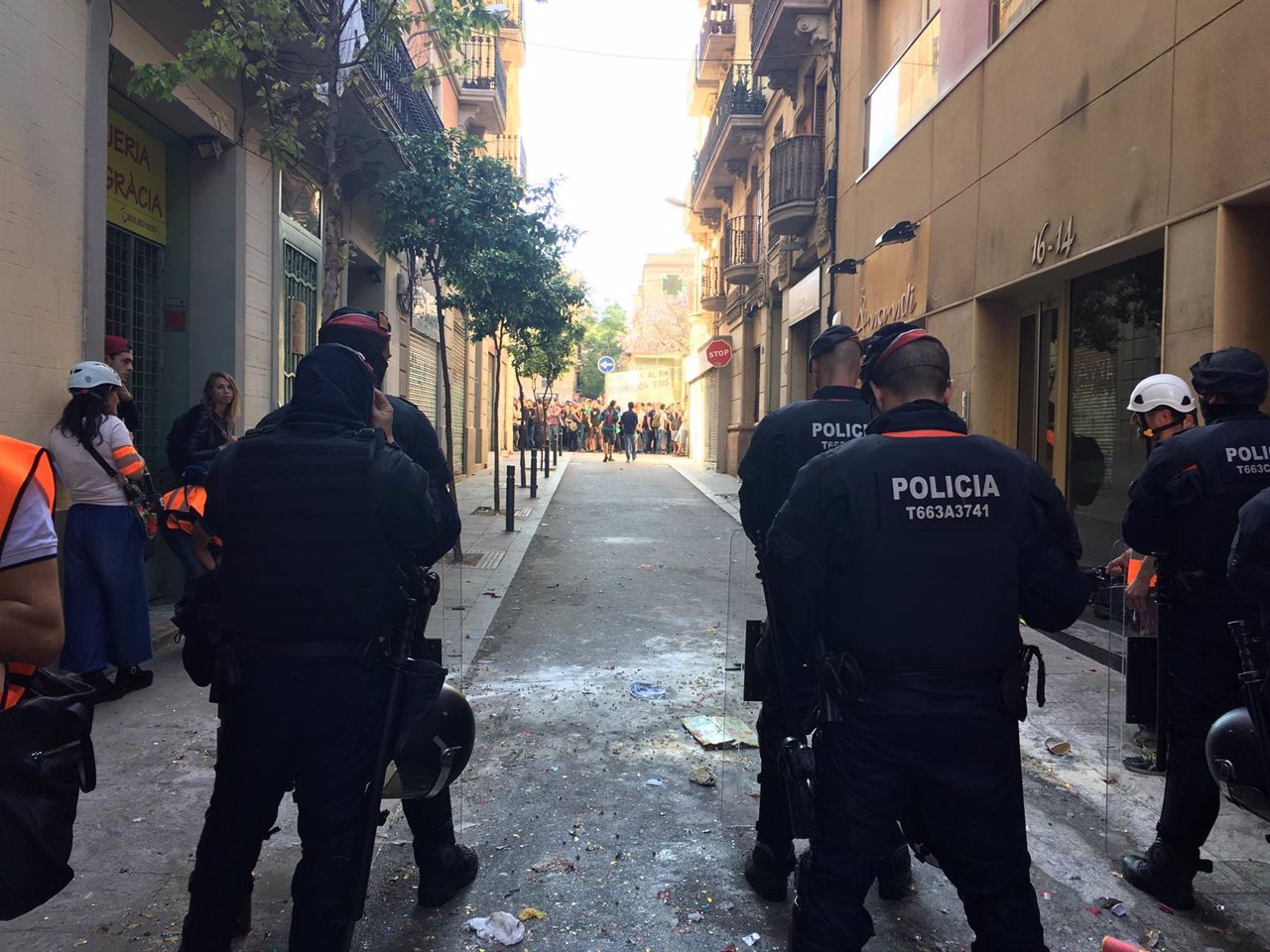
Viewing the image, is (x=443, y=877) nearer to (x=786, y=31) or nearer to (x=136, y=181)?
(x=136, y=181)

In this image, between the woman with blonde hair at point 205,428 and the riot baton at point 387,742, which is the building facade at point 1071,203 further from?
the woman with blonde hair at point 205,428

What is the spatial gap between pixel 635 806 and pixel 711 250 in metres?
29.7

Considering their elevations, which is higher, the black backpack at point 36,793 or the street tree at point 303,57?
the street tree at point 303,57

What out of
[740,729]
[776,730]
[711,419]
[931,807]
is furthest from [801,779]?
Result: [711,419]

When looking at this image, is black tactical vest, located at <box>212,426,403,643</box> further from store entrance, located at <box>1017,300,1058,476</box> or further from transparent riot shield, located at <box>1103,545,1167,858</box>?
store entrance, located at <box>1017,300,1058,476</box>

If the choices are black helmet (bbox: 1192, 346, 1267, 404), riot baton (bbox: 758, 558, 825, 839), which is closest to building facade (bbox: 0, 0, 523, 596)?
riot baton (bbox: 758, 558, 825, 839)

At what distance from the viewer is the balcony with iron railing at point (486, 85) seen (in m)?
21.8

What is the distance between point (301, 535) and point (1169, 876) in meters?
3.27

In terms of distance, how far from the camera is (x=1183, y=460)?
11.2 ft

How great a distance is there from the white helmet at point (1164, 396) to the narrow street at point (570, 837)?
1.88 m

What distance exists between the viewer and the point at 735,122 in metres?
22.4

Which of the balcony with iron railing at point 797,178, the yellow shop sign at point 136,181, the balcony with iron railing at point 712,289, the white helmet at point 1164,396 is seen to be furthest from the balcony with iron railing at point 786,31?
the white helmet at point 1164,396

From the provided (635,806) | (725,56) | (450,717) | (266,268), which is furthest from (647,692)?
(725,56)

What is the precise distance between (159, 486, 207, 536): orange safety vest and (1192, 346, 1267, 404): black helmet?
5.67m
